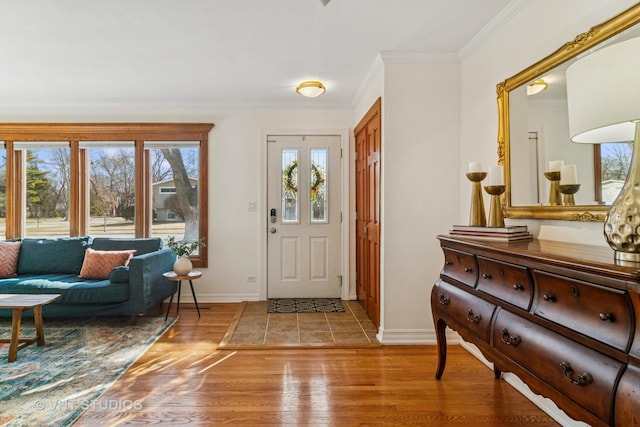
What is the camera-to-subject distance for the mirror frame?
1.54 metres

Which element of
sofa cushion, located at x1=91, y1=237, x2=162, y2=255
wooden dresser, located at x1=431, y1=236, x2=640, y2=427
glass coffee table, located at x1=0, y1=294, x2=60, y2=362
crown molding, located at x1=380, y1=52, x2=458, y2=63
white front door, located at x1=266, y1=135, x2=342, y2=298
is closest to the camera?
wooden dresser, located at x1=431, y1=236, x2=640, y2=427

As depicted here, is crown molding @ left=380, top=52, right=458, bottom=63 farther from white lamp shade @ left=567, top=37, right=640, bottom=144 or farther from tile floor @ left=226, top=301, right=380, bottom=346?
tile floor @ left=226, top=301, right=380, bottom=346

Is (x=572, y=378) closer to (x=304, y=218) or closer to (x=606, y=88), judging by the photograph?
(x=606, y=88)

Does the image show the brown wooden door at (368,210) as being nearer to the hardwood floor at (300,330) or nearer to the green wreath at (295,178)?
the hardwood floor at (300,330)

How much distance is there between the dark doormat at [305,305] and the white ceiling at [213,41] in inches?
94.3

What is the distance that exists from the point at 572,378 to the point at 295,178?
3.61 m

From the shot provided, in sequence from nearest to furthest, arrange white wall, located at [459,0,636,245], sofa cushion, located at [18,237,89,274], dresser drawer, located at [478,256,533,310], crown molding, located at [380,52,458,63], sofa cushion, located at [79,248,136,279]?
1. dresser drawer, located at [478,256,533,310]
2. white wall, located at [459,0,636,245]
3. crown molding, located at [380,52,458,63]
4. sofa cushion, located at [79,248,136,279]
5. sofa cushion, located at [18,237,89,274]

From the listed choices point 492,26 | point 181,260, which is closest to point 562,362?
point 492,26

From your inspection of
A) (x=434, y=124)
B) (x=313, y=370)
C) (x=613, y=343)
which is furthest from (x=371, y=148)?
(x=613, y=343)

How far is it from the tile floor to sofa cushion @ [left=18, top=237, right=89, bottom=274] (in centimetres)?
194

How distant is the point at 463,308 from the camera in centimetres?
196

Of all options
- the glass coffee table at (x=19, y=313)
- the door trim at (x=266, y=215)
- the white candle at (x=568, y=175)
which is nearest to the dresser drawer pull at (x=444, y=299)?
the white candle at (x=568, y=175)

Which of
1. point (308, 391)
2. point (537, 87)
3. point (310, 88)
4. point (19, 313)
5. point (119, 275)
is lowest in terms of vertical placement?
point (308, 391)

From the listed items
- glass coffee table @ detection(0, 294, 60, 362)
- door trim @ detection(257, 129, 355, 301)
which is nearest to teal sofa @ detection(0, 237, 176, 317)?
glass coffee table @ detection(0, 294, 60, 362)
